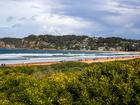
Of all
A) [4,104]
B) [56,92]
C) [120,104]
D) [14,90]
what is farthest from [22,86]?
[120,104]

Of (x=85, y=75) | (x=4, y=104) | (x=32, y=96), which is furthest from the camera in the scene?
(x=85, y=75)

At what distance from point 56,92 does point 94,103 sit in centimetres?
157

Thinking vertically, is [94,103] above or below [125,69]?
below

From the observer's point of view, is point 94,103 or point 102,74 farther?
point 102,74

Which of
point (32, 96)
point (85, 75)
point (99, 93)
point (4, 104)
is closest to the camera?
point (4, 104)

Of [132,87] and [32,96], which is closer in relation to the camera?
[32,96]

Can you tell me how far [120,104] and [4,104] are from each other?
4.46 meters

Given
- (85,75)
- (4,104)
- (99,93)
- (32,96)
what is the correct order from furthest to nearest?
(85,75) < (99,93) < (32,96) < (4,104)

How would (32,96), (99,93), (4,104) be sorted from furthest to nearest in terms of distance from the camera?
(99,93) < (32,96) < (4,104)

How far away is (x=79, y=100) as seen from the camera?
15695mm

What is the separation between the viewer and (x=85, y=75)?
55.8 feet

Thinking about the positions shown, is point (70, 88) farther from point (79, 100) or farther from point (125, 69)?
point (125, 69)

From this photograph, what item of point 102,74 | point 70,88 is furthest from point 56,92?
point 102,74

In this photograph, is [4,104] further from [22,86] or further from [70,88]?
[70,88]
